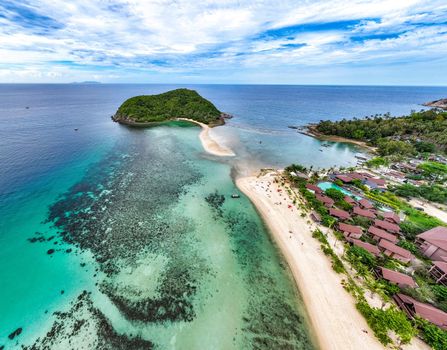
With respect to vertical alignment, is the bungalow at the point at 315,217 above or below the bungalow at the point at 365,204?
below

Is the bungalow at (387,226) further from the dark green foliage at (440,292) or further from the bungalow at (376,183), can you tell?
the bungalow at (376,183)

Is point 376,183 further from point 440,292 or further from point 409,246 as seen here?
point 440,292

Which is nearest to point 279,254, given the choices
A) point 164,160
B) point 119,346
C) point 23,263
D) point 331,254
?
point 331,254

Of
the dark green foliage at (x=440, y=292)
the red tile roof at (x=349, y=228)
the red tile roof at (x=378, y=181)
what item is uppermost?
the dark green foliage at (x=440, y=292)

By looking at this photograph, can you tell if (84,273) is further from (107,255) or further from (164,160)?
(164,160)

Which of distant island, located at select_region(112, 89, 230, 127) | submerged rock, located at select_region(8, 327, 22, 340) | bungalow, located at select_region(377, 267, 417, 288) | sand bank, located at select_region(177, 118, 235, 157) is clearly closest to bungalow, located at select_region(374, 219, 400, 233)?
bungalow, located at select_region(377, 267, 417, 288)

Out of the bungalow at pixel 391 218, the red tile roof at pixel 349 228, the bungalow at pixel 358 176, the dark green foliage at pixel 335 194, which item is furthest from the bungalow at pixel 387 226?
the bungalow at pixel 358 176
